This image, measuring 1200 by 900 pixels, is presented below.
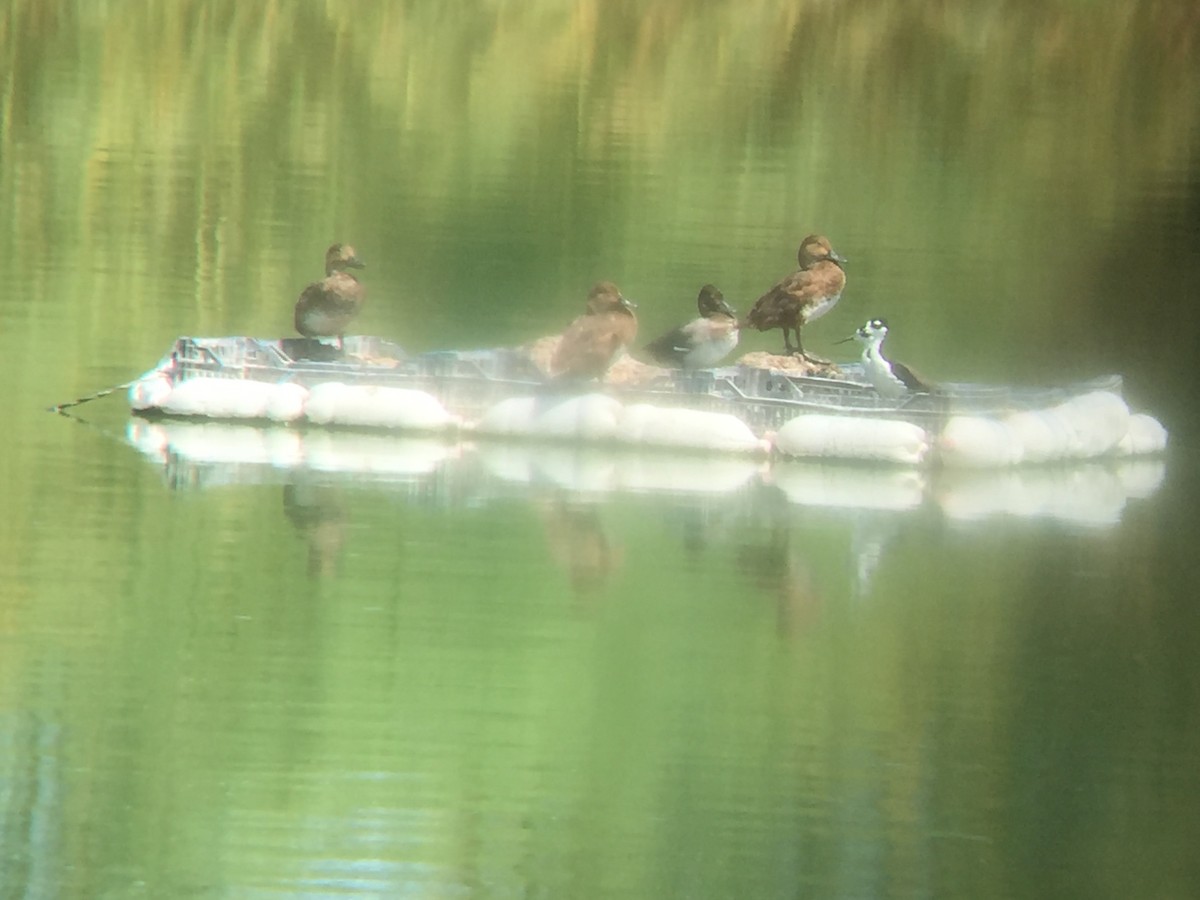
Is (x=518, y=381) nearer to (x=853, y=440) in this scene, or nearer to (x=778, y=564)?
(x=853, y=440)

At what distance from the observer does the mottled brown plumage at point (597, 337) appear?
569cm

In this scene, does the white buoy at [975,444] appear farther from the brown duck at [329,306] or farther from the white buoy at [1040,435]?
the brown duck at [329,306]

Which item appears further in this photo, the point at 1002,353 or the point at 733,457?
the point at 1002,353

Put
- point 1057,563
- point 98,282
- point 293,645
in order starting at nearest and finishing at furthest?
point 293,645 → point 1057,563 → point 98,282

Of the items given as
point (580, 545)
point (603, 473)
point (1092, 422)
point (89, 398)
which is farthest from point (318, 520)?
point (1092, 422)

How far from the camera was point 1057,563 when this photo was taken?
4.73m

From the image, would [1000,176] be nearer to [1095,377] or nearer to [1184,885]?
[1095,377]

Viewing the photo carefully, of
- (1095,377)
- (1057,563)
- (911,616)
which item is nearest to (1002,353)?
(1095,377)

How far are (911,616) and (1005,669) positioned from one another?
0.31m

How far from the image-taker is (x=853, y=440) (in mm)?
5535

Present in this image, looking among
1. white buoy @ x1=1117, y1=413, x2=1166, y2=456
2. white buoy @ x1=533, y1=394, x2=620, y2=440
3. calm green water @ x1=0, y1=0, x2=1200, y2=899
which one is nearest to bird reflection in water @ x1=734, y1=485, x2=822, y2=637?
calm green water @ x1=0, y1=0, x2=1200, y2=899

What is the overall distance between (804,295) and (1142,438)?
0.93 meters

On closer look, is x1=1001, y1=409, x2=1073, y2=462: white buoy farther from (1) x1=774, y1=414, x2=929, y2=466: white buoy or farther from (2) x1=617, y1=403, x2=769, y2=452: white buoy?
(2) x1=617, y1=403, x2=769, y2=452: white buoy

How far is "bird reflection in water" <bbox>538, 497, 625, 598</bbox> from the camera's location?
441 cm
